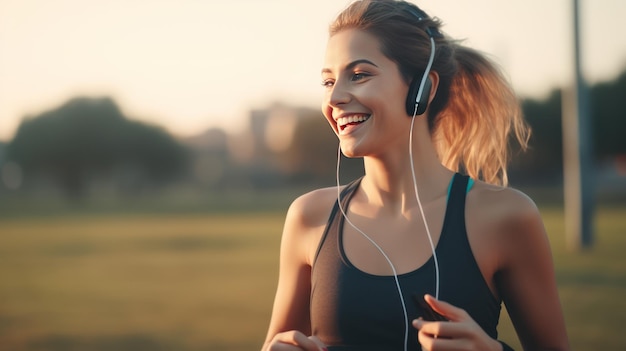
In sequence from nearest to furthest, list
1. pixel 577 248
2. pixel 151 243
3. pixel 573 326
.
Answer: pixel 573 326
pixel 577 248
pixel 151 243

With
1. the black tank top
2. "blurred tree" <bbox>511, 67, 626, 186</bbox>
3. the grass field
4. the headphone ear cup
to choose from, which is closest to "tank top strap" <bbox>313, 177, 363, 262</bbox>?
the black tank top

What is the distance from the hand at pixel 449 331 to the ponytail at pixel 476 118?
39.4 inches

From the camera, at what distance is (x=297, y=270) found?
2.65 m

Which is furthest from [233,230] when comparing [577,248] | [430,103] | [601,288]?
[430,103]

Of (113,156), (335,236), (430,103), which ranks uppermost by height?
(430,103)

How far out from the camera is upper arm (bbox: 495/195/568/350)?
235 centimetres

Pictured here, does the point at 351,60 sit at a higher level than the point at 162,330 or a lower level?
higher

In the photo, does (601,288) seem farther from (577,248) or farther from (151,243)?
(151,243)

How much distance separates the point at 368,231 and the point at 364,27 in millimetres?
645

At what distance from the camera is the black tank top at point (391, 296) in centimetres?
231

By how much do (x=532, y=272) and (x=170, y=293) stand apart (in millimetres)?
9000

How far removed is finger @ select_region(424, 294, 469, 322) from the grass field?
516cm

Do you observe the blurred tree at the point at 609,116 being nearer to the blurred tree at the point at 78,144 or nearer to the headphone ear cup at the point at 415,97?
the blurred tree at the point at 78,144

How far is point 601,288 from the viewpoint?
32.7 feet
